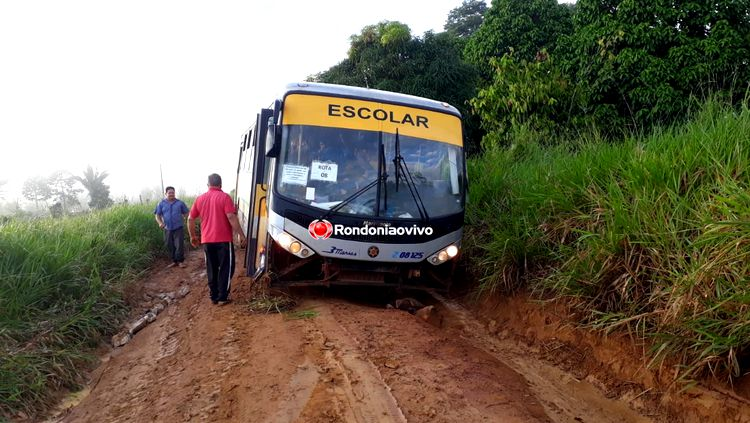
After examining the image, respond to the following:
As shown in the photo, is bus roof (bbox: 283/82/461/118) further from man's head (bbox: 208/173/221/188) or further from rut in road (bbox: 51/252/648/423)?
rut in road (bbox: 51/252/648/423)

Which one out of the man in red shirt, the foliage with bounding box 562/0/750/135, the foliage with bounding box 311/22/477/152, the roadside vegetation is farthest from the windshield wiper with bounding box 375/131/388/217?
the foliage with bounding box 311/22/477/152

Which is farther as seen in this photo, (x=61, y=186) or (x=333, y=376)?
(x=61, y=186)

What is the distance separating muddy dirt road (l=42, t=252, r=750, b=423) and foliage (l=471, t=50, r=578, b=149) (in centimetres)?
438

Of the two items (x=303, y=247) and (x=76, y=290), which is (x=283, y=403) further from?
(x=76, y=290)

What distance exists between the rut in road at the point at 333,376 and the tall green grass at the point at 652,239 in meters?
0.66

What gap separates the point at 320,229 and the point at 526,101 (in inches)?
197

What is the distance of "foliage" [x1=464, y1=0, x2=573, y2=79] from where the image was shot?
507 inches

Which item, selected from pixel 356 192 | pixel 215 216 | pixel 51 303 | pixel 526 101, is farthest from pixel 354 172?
pixel 526 101

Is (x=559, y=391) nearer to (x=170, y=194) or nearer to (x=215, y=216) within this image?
(x=215, y=216)

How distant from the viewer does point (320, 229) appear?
5.44 meters

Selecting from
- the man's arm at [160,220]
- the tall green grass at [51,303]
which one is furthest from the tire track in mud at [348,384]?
the man's arm at [160,220]

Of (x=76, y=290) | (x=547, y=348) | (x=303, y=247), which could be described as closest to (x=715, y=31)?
(x=547, y=348)

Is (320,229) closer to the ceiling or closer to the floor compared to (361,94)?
closer to the floor

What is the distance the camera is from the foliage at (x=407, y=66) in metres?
13.3
